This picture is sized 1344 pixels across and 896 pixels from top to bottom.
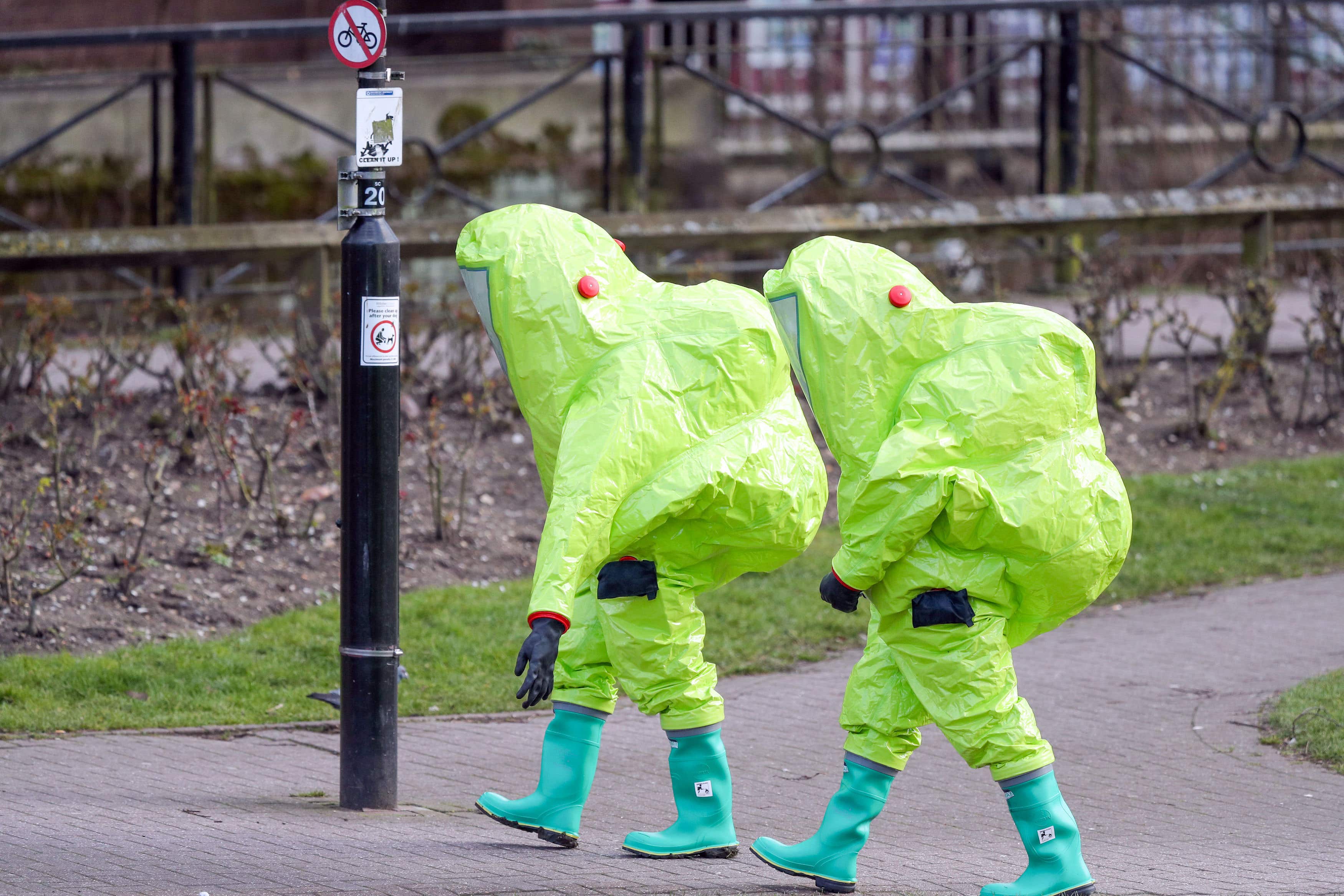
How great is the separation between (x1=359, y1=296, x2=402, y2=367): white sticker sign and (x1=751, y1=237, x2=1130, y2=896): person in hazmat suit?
1.36 m

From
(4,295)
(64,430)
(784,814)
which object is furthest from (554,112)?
(784,814)

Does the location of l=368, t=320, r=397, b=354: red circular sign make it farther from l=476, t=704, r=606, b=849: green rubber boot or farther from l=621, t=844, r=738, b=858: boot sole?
l=621, t=844, r=738, b=858: boot sole

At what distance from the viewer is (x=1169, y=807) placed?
526 cm

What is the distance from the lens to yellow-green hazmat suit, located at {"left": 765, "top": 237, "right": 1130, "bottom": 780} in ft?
13.5

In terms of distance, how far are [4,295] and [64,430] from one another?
5.35 metres

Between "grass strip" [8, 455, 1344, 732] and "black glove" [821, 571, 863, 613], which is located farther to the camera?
"grass strip" [8, 455, 1344, 732]

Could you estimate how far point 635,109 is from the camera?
10.6 m

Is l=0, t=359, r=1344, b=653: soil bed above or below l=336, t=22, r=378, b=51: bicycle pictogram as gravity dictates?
below

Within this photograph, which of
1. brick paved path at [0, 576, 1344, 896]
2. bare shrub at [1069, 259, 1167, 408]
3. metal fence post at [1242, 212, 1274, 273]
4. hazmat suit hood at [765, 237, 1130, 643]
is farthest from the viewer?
metal fence post at [1242, 212, 1274, 273]

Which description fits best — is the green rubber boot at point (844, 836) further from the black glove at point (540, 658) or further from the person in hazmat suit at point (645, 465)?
the black glove at point (540, 658)

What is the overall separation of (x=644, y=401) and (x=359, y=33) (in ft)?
5.09

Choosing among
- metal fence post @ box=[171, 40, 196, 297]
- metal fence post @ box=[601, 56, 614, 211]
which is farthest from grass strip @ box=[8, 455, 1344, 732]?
metal fence post @ box=[171, 40, 196, 297]

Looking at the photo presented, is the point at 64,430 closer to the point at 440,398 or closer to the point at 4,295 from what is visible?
the point at 440,398

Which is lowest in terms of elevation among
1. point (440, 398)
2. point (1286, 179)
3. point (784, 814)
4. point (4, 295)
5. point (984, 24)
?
point (784, 814)
